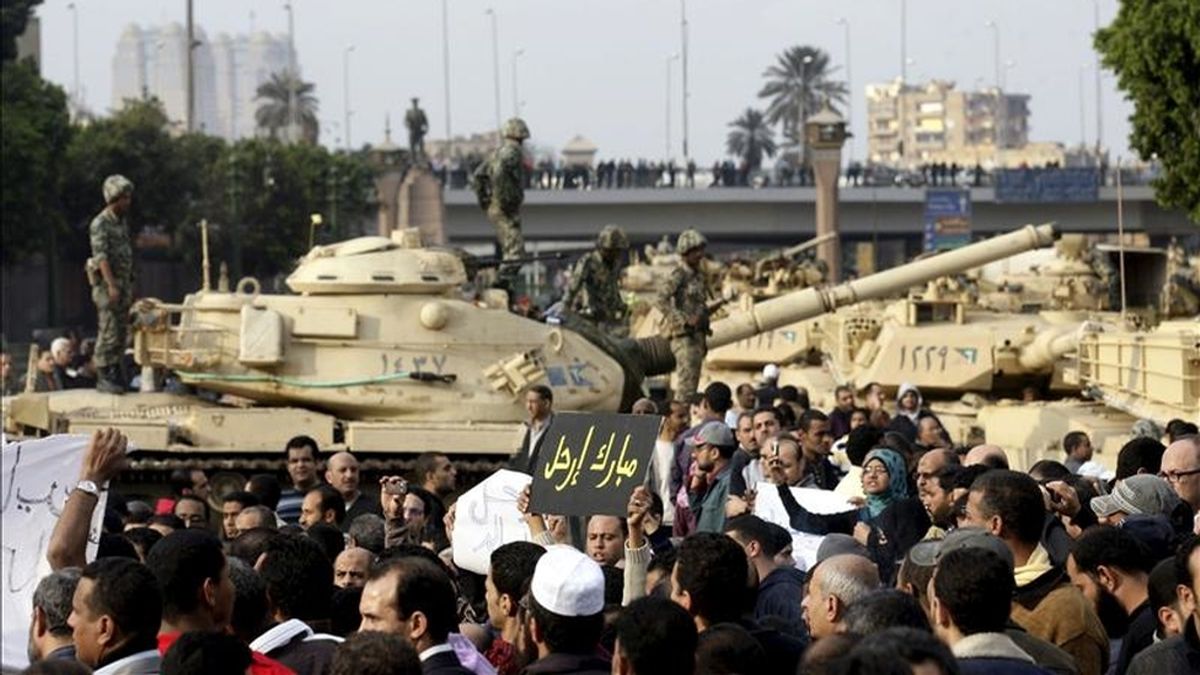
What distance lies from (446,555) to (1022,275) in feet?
93.6

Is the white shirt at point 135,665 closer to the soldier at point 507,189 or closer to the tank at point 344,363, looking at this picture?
the tank at point 344,363

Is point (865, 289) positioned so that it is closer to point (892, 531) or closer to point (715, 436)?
point (715, 436)

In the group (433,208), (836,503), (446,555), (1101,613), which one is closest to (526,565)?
(1101,613)

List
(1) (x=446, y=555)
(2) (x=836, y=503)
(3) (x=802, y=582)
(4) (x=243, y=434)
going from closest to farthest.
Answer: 1. (3) (x=802, y=582)
2. (1) (x=446, y=555)
3. (2) (x=836, y=503)
4. (4) (x=243, y=434)

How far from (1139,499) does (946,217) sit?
61.5m

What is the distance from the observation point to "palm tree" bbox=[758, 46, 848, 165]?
140375 mm

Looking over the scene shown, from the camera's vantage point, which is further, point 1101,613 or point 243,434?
point 243,434

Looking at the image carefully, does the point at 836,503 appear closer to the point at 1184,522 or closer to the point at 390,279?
the point at 1184,522

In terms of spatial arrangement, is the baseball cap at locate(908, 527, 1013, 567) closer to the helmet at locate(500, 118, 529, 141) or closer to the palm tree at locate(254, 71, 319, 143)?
the helmet at locate(500, 118, 529, 141)

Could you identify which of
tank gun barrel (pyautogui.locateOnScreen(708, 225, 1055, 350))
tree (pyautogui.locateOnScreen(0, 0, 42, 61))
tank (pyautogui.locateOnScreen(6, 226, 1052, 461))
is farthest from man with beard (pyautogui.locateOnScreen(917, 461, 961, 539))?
tree (pyautogui.locateOnScreen(0, 0, 42, 61))

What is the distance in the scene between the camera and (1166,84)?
1497 inches

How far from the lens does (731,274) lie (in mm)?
37969

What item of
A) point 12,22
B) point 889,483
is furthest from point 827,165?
point 889,483

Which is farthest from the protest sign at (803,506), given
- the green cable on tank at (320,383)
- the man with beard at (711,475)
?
the green cable on tank at (320,383)
